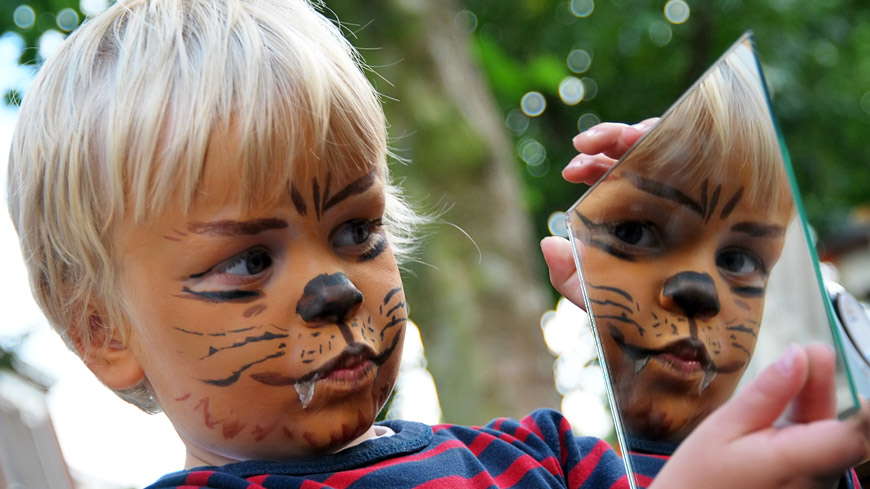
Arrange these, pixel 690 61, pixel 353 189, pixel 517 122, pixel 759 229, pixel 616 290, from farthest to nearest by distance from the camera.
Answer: pixel 517 122 → pixel 690 61 → pixel 353 189 → pixel 616 290 → pixel 759 229

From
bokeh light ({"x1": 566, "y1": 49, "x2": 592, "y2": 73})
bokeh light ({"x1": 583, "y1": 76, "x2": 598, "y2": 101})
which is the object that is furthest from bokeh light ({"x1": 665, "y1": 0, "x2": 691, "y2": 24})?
bokeh light ({"x1": 583, "y1": 76, "x2": 598, "y2": 101})

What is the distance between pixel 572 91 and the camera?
7.46 meters

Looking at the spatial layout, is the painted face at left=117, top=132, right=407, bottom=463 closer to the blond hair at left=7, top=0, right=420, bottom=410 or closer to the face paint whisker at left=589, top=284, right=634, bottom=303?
the blond hair at left=7, top=0, right=420, bottom=410

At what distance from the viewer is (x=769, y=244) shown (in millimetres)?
815

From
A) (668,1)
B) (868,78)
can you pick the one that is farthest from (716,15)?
(868,78)

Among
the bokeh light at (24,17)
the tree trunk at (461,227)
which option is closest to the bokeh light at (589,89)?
the tree trunk at (461,227)

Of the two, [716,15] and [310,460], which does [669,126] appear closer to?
[310,460]

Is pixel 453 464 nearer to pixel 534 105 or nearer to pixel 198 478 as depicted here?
pixel 198 478

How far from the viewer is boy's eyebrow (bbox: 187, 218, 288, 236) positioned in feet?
3.51

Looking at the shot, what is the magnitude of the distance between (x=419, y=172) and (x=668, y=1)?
401 centimetres

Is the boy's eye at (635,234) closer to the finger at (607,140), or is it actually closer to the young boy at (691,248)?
the young boy at (691,248)

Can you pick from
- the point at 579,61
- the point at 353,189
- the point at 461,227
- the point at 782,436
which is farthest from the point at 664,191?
the point at 579,61

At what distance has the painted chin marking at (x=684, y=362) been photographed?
0.88m

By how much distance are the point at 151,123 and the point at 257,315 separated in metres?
0.29
